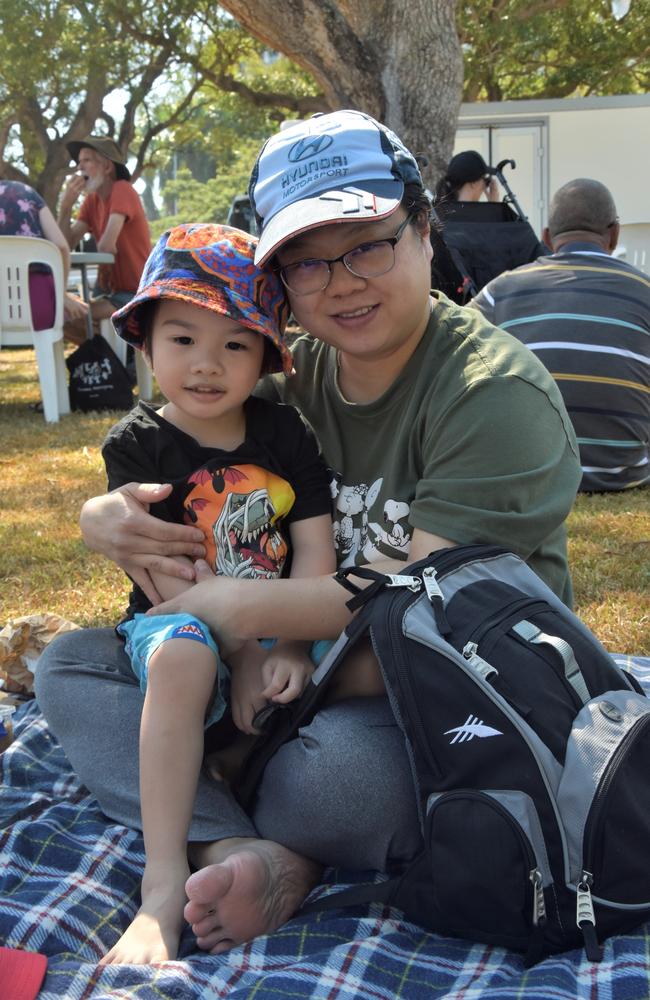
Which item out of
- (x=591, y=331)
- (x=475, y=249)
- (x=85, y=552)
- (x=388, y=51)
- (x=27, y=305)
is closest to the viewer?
(x=85, y=552)

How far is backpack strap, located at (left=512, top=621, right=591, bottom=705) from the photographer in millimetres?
1823

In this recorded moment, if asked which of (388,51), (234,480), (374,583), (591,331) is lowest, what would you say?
(374,583)

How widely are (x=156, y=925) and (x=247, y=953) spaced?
16 centimetres

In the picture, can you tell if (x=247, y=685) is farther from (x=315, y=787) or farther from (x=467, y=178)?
(x=467, y=178)

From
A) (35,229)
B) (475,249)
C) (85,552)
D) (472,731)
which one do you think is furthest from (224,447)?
(35,229)

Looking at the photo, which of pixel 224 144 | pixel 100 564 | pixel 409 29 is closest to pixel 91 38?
pixel 224 144

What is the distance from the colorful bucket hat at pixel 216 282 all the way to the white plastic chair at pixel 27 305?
5568 millimetres

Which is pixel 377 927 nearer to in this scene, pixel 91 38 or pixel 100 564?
pixel 100 564

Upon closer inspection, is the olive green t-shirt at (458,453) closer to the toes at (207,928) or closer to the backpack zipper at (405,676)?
the backpack zipper at (405,676)

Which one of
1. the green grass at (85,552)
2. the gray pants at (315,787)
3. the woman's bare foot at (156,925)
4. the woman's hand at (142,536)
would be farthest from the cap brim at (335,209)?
the green grass at (85,552)

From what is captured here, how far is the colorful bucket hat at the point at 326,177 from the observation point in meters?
2.09

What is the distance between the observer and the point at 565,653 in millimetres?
1832

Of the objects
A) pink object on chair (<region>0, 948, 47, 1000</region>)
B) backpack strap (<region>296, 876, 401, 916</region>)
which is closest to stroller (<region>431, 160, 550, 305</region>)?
backpack strap (<region>296, 876, 401, 916</region>)

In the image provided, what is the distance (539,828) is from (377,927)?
41cm
